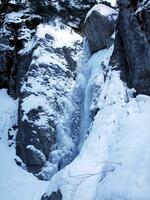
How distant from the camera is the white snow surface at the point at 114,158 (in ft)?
20.2

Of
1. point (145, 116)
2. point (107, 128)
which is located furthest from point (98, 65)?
point (145, 116)

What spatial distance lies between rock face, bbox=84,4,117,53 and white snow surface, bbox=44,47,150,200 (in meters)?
4.91

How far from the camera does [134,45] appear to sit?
36.0 feet

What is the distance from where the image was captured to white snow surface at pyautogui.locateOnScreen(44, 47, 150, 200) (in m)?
→ 6.17

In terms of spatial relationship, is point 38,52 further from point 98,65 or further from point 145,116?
point 145,116

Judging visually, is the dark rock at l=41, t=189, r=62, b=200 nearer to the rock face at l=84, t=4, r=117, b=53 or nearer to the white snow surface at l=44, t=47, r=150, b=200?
the white snow surface at l=44, t=47, r=150, b=200

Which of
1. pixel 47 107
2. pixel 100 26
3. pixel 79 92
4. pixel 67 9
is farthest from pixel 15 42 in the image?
pixel 47 107

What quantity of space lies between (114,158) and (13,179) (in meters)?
7.25

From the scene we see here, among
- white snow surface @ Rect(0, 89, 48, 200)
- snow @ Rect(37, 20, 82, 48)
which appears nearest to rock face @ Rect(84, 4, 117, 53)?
snow @ Rect(37, 20, 82, 48)

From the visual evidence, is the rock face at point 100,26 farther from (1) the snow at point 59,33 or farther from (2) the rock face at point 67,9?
(2) the rock face at point 67,9

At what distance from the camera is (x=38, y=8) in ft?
66.8

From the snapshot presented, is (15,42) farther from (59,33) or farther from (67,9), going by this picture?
(67,9)

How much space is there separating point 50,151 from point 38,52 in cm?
485

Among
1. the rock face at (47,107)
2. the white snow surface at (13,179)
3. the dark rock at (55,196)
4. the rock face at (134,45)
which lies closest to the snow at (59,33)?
the rock face at (47,107)
